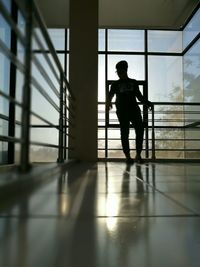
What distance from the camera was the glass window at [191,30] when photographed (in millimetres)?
7848

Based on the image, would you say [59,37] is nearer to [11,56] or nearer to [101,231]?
[11,56]

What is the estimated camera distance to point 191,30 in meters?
8.27

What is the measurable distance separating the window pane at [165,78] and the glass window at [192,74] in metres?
0.18

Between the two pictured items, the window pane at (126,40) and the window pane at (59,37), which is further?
the window pane at (126,40)

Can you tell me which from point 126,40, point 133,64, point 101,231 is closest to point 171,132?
point 133,64

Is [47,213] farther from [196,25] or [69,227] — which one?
[196,25]

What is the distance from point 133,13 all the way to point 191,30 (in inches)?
62.6

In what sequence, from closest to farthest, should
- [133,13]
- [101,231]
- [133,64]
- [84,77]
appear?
[101,231] < [84,77] < [133,13] < [133,64]

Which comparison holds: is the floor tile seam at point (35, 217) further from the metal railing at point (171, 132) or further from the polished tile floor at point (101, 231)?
the metal railing at point (171, 132)

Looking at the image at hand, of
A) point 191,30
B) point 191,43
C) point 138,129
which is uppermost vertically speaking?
point 191,30

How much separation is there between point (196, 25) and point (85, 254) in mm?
8057

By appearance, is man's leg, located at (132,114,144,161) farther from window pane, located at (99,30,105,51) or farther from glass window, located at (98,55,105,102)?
window pane, located at (99,30,105,51)

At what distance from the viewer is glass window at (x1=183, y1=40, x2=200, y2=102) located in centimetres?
800

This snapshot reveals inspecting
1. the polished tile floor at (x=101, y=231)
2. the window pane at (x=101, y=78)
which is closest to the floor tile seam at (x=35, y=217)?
the polished tile floor at (x=101, y=231)
